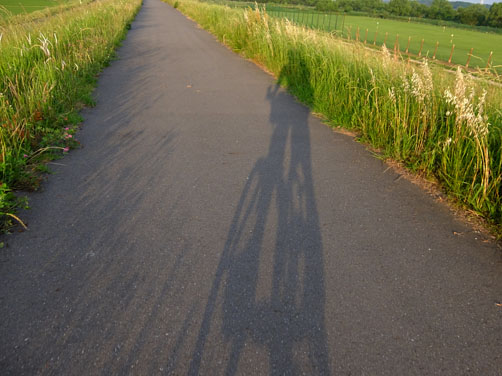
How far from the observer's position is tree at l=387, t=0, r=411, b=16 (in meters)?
96.9

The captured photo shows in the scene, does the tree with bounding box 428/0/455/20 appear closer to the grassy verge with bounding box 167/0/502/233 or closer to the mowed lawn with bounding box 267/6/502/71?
the mowed lawn with bounding box 267/6/502/71

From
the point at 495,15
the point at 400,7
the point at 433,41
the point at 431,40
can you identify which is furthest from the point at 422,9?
the point at 433,41

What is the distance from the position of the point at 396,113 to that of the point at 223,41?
1297 cm

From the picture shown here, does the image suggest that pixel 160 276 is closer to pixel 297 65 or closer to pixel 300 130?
pixel 300 130

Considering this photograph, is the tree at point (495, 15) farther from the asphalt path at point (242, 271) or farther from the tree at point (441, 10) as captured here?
the asphalt path at point (242, 271)

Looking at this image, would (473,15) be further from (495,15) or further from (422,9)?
(422,9)

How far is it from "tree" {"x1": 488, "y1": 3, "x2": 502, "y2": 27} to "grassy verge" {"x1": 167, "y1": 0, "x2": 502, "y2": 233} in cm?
8693

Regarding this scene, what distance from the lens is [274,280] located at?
8.58 feet

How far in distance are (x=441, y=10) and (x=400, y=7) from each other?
1317cm

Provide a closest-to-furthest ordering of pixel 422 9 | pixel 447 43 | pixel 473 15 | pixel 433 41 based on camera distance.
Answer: pixel 447 43 → pixel 433 41 → pixel 473 15 → pixel 422 9

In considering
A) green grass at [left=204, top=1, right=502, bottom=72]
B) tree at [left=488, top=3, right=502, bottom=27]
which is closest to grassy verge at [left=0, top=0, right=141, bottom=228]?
green grass at [left=204, top=1, right=502, bottom=72]

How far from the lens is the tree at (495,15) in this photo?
71.9 meters

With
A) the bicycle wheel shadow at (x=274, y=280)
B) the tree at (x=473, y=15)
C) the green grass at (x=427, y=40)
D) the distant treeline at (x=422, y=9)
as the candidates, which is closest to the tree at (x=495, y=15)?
the distant treeline at (x=422, y=9)

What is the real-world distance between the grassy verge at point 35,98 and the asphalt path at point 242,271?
351 mm
